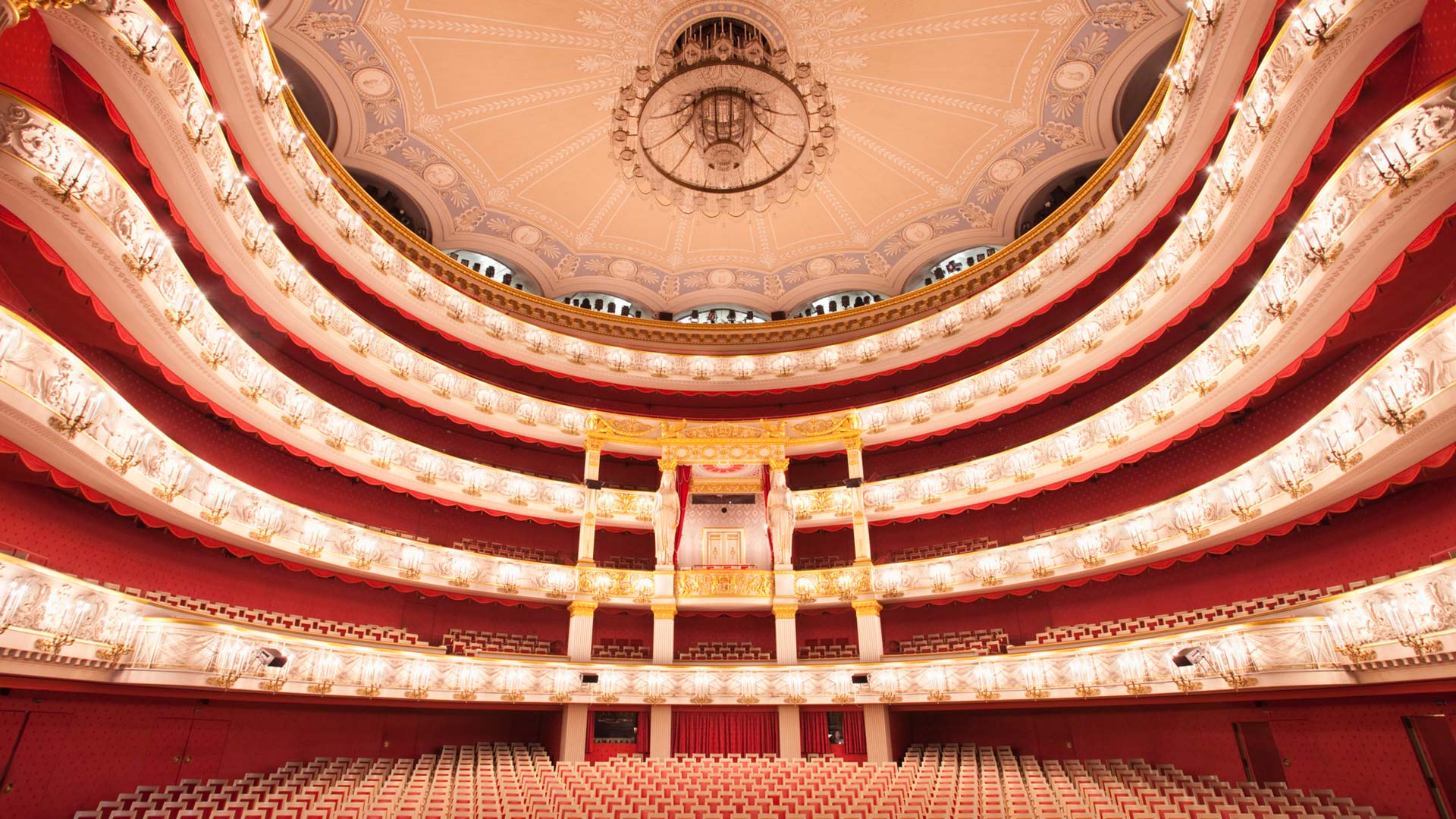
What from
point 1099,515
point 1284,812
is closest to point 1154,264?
point 1099,515

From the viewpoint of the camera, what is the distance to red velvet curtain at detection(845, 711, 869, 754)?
50.7 feet

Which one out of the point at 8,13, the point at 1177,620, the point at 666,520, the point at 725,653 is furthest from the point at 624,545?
the point at 8,13

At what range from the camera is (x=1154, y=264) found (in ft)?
45.7

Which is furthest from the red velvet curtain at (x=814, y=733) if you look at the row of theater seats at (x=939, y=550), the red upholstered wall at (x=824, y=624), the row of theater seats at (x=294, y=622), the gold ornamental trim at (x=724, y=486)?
the row of theater seats at (x=294, y=622)

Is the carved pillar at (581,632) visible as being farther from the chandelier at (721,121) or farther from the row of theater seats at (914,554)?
the chandelier at (721,121)

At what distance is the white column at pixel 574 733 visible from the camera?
14.8 m

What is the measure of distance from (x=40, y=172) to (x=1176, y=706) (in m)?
17.6

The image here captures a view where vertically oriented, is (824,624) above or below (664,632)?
above

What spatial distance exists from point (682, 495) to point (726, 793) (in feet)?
30.9

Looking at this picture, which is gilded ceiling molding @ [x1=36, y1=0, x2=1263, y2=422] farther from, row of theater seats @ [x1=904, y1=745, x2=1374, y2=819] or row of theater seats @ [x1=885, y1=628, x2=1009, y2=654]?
row of theater seats @ [x1=904, y1=745, x2=1374, y2=819]

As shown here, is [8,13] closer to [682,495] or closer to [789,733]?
[789,733]

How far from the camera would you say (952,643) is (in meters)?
16.8

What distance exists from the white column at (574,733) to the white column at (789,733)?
427 cm

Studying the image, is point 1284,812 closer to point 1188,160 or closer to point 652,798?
point 652,798
